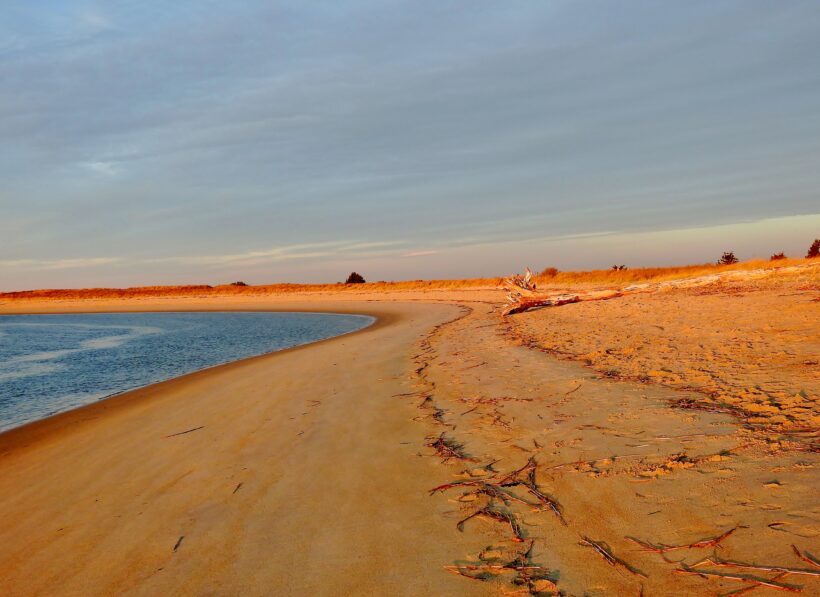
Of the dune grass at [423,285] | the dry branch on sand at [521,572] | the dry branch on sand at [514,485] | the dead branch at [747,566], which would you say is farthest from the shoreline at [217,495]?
the dune grass at [423,285]

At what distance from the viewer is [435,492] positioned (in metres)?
4.13

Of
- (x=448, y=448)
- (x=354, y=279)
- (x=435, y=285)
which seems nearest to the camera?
(x=448, y=448)

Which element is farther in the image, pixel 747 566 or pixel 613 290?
pixel 613 290

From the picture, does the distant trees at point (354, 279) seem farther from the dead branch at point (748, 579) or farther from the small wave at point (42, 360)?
the dead branch at point (748, 579)

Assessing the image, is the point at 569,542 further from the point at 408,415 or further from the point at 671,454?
the point at 408,415

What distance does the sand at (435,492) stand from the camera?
296 cm

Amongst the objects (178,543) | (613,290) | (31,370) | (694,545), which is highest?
(613,290)

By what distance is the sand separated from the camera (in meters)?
2.96

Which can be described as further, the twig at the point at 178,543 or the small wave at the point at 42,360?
the small wave at the point at 42,360

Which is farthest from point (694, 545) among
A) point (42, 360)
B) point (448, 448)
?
point (42, 360)

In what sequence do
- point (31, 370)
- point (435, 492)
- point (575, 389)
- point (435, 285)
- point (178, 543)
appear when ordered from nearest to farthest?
point (178, 543) → point (435, 492) → point (575, 389) → point (31, 370) → point (435, 285)

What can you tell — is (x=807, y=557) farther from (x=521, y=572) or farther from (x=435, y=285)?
(x=435, y=285)

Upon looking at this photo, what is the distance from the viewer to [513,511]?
3.60m

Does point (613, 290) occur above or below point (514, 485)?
above
